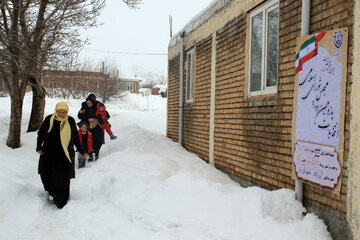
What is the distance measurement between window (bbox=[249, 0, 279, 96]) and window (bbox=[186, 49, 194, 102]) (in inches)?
133

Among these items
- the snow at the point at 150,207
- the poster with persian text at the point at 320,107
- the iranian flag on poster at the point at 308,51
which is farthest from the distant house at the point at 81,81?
the poster with persian text at the point at 320,107

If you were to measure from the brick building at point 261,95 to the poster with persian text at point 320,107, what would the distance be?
0.25ft

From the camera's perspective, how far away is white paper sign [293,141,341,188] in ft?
12.1

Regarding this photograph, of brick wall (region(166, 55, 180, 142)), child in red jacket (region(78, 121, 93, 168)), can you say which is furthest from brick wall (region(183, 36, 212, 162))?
child in red jacket (region(78, 121, 93, 168))

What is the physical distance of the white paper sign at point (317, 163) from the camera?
3.68 meters

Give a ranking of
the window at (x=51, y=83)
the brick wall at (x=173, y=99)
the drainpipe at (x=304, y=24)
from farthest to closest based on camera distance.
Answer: the window at (x=51, y=83) < the brick wall at (x=173, y=99) < the drainpipe at (x=304, y=24)

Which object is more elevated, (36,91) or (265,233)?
(36,91)

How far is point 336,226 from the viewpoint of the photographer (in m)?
3.64

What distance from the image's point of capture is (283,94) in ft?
15.5

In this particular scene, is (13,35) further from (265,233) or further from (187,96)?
(265,233)

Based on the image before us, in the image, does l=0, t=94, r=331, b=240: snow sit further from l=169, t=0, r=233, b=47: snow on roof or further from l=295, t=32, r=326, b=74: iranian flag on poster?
l=169, t=0, r=233, b=47: snow on roof

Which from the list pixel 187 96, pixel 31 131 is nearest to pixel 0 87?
pixel 31 131

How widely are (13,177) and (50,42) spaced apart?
469cm

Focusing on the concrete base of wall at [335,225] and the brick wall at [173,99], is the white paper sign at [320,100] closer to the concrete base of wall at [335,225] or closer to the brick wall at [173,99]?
the concrete base of wall at [335,225]
